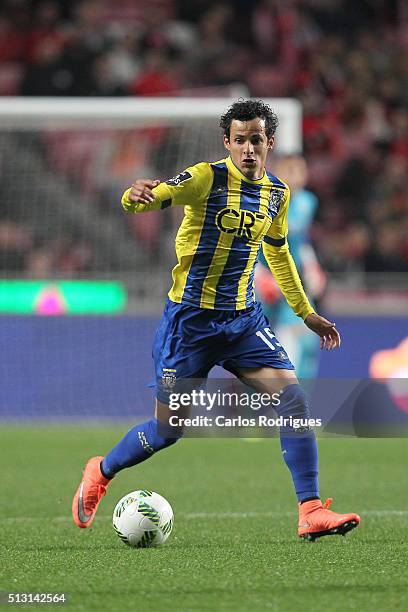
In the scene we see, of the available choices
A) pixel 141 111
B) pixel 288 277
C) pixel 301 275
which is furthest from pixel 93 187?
pixel 288 277

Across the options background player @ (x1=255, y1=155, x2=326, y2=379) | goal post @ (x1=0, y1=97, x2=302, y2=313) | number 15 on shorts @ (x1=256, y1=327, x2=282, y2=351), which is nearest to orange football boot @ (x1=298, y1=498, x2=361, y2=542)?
number 15 on shorts @ (x1=256, y1=327, x2=282, y2=351)

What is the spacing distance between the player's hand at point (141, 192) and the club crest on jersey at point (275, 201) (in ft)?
2.68

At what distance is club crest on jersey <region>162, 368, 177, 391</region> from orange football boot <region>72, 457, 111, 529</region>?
0.56 m

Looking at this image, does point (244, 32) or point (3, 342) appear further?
point (244, 32)

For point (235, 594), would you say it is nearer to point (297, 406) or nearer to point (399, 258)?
point (297, 406)

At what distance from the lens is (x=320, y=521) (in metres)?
4.75

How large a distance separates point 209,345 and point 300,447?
550 millimetres

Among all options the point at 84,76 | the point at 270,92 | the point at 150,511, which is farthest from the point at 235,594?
the point at 270,92

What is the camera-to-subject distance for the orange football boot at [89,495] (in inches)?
204

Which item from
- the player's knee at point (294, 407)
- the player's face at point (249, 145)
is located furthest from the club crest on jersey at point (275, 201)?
the player's knee at point (294, 407)

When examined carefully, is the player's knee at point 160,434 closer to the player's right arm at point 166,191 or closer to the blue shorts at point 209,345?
the blue shorts at point 209,345

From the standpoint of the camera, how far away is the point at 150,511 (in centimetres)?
481

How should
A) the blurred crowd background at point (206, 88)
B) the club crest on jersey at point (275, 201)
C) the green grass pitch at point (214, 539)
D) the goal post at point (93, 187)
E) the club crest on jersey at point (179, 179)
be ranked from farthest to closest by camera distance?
the blurred crowd background at point (206, 88) → the goal post at point (93, 187) → the club crest on jersey at point (275, 201) → the club crest on jersey at point (179, 179) → the green grass pitch at point (214, 539)

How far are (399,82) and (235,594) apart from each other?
1251 centimetres
